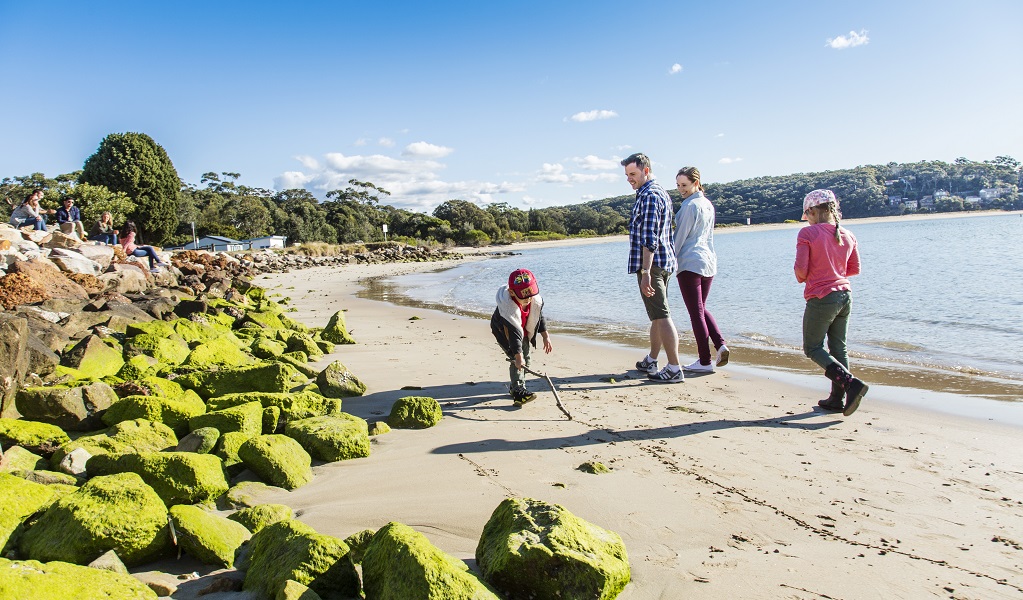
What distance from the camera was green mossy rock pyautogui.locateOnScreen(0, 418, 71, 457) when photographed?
3.33 metres

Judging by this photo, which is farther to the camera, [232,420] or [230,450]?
[232,420]

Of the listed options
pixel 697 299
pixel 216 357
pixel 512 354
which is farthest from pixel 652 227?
pixel 216 357

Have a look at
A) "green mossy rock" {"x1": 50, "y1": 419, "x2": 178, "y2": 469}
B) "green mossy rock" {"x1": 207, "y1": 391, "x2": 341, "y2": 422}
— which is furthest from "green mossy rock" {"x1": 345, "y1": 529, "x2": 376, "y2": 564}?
"green mossy rock" {"x1": 207, "y1": 391, "x2": 341, "y2": 422}

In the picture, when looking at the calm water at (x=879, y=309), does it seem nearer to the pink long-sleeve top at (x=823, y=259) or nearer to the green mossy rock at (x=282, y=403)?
the pink long-sleeve top at (x=823, y=259)

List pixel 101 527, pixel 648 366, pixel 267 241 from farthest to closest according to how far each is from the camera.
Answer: pixel 267 241 < pixel 648 366 < pixel 101 527

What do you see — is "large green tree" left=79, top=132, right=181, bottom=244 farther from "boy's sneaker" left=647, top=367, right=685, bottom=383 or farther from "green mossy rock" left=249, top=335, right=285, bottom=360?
"boy's sneaker" left=647, top=367, right=685, bottom=383

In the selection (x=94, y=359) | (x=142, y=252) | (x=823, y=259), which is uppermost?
(x=142, y=252)

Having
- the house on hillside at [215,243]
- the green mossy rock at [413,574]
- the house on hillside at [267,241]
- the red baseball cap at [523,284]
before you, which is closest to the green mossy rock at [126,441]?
the green mossy rock at [413,574]

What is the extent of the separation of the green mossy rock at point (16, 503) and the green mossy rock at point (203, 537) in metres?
0.61

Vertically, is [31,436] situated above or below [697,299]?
below

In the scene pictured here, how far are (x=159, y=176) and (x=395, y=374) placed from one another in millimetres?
38658

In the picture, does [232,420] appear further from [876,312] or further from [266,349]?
[876,312]

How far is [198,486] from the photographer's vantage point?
3.00m

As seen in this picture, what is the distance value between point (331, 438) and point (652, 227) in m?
3.46
